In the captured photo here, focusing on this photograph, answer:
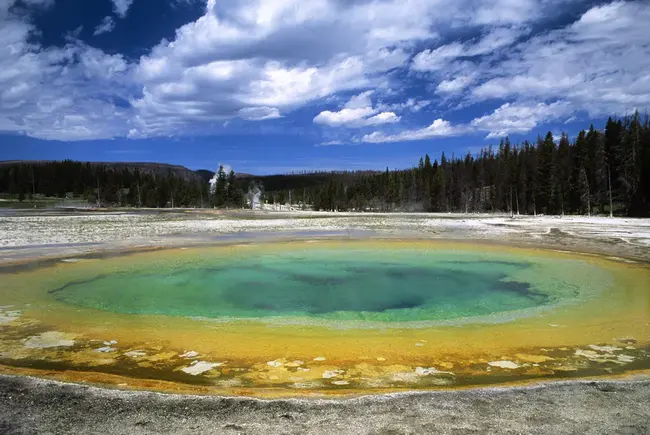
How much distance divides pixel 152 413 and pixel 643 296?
→ 12064 mm

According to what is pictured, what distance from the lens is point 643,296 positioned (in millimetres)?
11531

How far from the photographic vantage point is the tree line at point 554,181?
188 feet

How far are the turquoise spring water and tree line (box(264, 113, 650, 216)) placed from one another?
47.5 metres

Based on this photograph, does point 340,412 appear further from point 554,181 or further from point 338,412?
point 554,181

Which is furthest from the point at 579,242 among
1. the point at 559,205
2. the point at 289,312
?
the point at 559,205

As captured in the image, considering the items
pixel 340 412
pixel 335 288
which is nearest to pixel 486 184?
pixel 335 288

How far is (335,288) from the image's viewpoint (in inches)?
519

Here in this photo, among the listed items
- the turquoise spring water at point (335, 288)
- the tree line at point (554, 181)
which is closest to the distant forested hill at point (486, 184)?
the tree line at point (554, 181)

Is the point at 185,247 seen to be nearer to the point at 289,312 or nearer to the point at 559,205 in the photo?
the point at 289,312

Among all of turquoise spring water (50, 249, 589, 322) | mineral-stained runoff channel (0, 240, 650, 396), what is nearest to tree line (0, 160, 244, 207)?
turquoise spring water (50, 249, 589, 322)

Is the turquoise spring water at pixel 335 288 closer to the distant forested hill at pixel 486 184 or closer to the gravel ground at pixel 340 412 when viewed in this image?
the gravel ground at pixel 340 412

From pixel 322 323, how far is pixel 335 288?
3.84m

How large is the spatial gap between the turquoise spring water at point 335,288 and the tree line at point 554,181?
1870 inches

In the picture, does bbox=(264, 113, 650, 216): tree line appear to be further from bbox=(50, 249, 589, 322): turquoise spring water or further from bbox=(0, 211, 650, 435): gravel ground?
bbox=(0, 211, 650, 435): gravel ground
